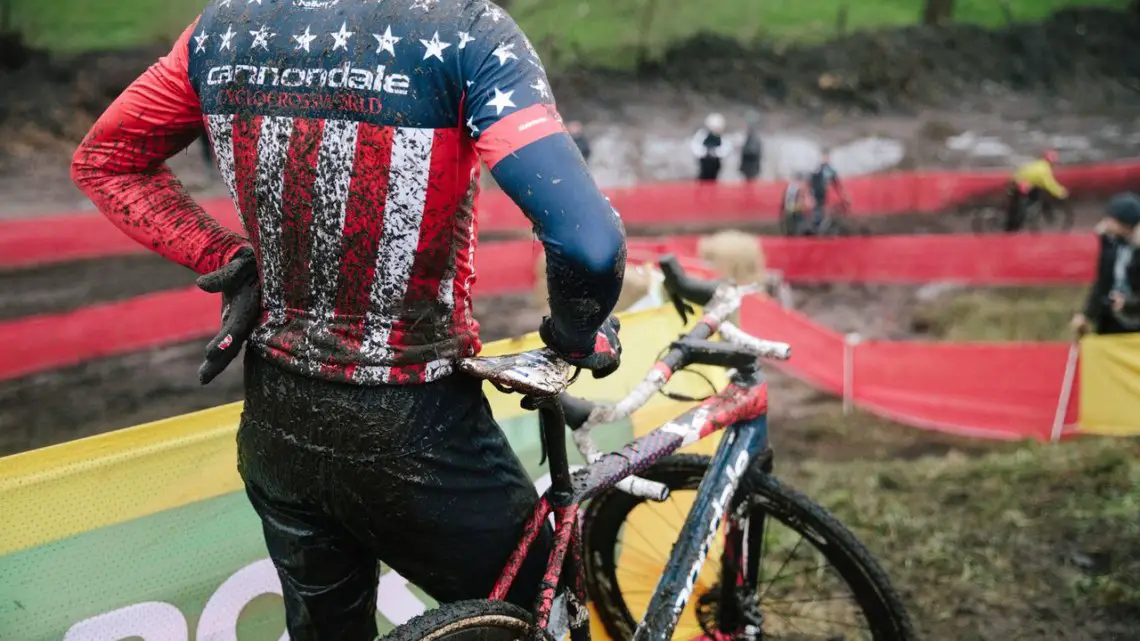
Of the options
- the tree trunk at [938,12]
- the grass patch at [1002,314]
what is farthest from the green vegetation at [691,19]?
the grass patch at [1002,314]

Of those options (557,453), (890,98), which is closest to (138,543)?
(557,453)

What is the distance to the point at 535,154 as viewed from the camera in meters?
1.61

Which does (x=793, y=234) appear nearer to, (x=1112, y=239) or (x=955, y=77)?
(x=1112, y=239)

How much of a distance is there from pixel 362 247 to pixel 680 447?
1157mm

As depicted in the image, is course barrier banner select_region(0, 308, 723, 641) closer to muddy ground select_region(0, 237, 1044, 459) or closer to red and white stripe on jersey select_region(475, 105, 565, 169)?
red and white stripe on jersey select_region(475, 105, 565, 169)

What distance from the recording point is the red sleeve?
1950 millimetres

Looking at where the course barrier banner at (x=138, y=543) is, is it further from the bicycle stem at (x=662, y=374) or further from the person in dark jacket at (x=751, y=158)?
the person in dark jacket at (x=751, y=158)

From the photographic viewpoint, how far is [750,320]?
7.49 metres

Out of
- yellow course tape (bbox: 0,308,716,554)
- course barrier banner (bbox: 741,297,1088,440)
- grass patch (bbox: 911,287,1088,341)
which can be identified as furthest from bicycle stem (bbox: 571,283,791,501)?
grass patch (bbox: 911,287,1088,341)

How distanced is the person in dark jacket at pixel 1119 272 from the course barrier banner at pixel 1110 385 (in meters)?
0.15

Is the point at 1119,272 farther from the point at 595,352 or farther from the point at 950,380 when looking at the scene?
the point at 595,352

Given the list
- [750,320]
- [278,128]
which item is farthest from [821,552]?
[750,320]

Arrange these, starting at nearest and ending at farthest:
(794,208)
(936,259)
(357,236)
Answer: (357,236) < (936,259) < (794,208)

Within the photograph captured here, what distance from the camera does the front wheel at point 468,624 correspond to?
6.18 feet
